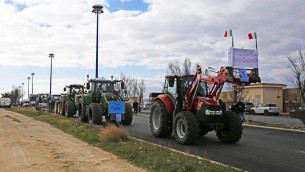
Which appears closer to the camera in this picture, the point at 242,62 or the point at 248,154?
the point at 248,154

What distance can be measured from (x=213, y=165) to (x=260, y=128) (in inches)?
567

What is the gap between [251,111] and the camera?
173ft

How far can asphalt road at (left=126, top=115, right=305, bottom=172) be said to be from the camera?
1091 cm

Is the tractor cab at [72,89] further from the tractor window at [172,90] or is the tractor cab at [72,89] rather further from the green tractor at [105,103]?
the tractor window at [172,90]

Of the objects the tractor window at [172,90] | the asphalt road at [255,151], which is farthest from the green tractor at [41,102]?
the asphalt road at [255,151]

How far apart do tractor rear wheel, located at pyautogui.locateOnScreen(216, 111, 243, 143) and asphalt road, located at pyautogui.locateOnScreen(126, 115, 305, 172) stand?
29cm

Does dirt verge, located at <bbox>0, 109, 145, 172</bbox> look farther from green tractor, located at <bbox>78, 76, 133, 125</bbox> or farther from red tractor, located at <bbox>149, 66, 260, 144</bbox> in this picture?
green tractor, located at <bbox>78, 76, 133, 125</bbox>

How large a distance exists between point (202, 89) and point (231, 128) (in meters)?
1.90

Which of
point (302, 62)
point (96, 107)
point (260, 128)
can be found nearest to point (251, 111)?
point (302, 62)

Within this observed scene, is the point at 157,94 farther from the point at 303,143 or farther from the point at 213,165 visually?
the point at 213,165

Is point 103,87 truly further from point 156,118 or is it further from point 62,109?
point 62,109

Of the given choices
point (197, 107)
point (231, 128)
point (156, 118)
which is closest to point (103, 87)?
point (156, 118)

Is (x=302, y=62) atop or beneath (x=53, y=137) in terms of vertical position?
atop

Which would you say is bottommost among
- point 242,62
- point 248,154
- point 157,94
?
point 248,154
